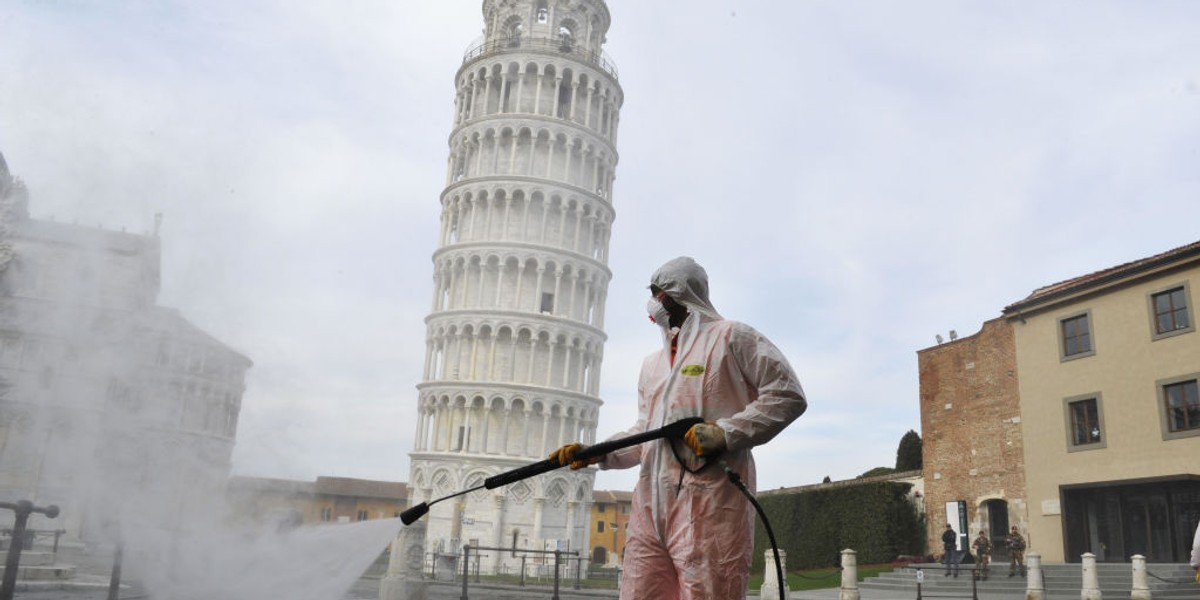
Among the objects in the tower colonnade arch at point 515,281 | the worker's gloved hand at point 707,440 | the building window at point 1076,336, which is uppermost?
the tower colonnade arch at point 515,281

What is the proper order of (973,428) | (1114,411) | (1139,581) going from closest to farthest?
1. (1139,581)
2. (1114,411)
3. (973,428)

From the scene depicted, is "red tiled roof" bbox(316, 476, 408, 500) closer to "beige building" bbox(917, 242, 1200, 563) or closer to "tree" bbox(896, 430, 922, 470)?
"tree" bbox(896, 430, 922, 470)

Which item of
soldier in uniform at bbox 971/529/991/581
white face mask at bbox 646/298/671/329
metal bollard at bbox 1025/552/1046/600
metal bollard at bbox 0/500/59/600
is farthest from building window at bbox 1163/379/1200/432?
metal bollard at bbox 0/500/59/600

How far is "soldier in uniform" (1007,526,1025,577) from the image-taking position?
23859mm

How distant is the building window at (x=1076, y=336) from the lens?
87.7 feet

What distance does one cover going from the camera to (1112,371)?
2578cm

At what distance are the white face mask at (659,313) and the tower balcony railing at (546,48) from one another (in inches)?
2099

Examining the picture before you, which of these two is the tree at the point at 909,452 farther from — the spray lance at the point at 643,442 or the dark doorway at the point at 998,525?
the spray lance at the point at 643,442

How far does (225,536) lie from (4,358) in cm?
333

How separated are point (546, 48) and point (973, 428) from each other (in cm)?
3740

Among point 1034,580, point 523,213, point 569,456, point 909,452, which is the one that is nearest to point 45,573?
point 569,456

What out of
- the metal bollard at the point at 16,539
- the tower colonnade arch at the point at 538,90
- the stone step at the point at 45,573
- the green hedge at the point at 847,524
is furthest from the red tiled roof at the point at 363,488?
the metal bollard at the point at 16,539

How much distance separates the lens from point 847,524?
33.2 m

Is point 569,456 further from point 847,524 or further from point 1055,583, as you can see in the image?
point 847,524
